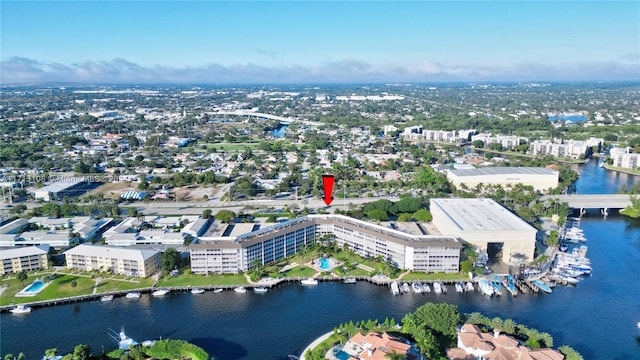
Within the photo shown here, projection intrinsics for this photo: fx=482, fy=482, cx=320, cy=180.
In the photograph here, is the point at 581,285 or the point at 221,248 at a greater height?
the point at 221,248

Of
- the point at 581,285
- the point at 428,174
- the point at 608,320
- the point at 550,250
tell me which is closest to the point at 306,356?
the point at 608,320

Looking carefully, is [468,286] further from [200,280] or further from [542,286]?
[200,280]

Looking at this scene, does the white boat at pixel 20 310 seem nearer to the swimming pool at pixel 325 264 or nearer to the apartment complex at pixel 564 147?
the swimming pool at pixel 325 264

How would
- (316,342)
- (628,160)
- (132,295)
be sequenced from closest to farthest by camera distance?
(316,342) < (132,295) < (628,160)

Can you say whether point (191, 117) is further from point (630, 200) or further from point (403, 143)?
point (630, 200)

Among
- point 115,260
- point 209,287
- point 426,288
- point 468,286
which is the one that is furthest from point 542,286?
point 115,260

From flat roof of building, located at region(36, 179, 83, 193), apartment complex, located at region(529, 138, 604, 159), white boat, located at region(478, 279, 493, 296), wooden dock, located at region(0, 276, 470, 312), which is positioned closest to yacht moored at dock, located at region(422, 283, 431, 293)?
wooden dock, located at region(0, 276, 470, 312)

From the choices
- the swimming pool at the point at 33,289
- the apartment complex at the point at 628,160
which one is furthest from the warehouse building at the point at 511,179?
the swimming pool at the point at 33,289
